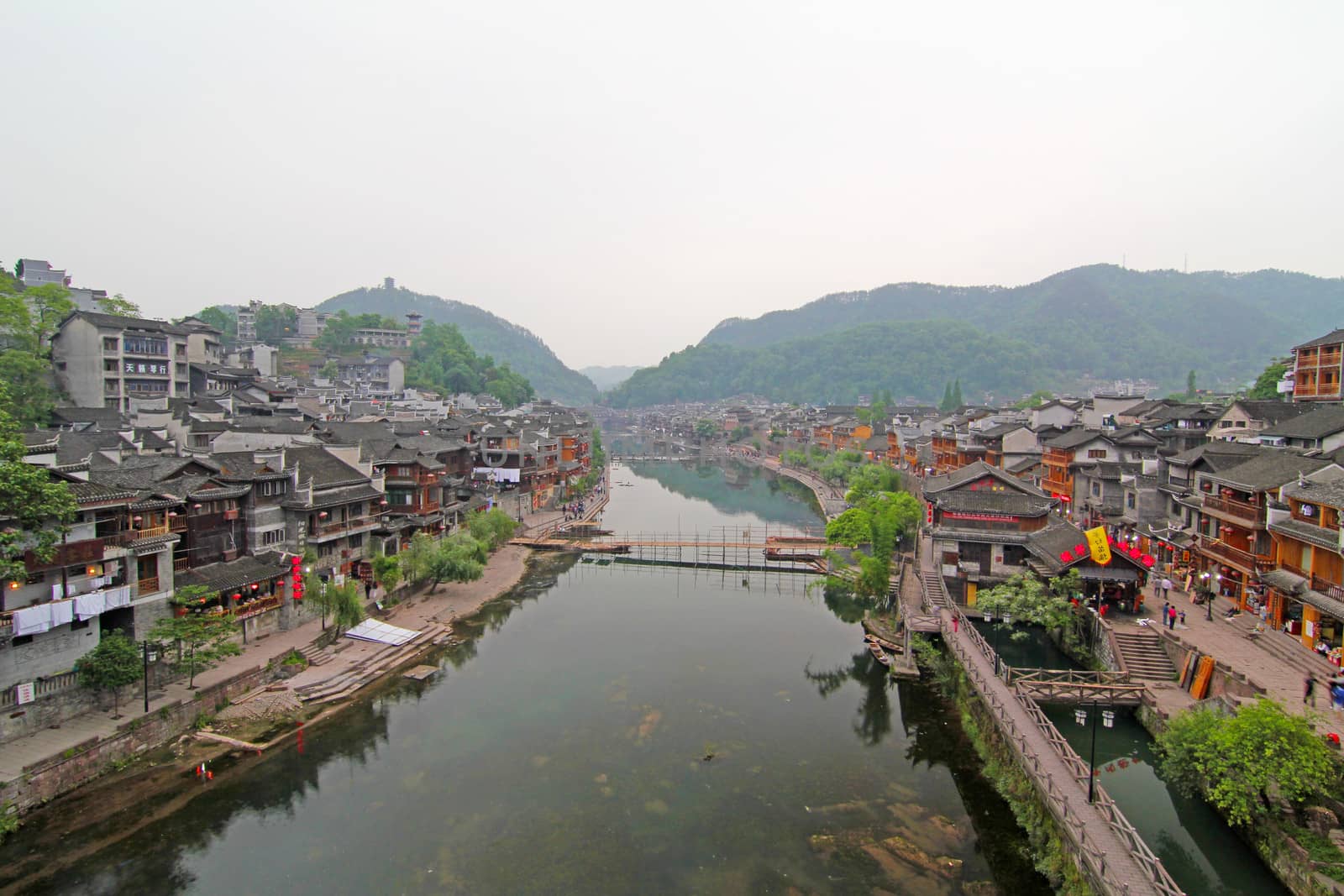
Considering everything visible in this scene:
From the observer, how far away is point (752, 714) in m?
21.3

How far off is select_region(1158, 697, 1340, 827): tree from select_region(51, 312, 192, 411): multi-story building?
5428 centimetres

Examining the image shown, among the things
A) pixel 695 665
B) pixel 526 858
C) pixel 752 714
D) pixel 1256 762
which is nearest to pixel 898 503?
pixel 695 665

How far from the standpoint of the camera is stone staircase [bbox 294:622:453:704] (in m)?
21.7

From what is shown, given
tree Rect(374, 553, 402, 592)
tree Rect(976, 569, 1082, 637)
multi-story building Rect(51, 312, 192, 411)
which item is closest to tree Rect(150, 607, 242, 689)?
tree Rect(374, 553, 402, 592)

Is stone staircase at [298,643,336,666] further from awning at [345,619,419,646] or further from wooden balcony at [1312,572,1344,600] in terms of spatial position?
wooden balcony at [1312,572,1344,600]

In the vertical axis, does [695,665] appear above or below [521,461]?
below

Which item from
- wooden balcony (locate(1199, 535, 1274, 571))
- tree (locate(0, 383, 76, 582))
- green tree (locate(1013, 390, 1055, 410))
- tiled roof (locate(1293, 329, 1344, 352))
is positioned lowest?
wooden balcony (locate(1199, 535, 1274, 571))

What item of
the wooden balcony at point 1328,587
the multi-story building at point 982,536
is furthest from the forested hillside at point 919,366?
the wooden balcony at point 1328,587

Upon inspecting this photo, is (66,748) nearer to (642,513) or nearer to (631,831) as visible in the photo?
(631,831)

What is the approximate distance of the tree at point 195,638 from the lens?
63.3 ft

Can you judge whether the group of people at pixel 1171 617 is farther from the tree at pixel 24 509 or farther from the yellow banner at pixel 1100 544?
the tree at pixel 24 509

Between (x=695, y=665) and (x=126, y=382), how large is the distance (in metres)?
43.1

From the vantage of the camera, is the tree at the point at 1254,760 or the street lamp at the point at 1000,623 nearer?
the tree at the point at 1254,760

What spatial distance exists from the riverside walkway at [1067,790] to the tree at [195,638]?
20655mm
